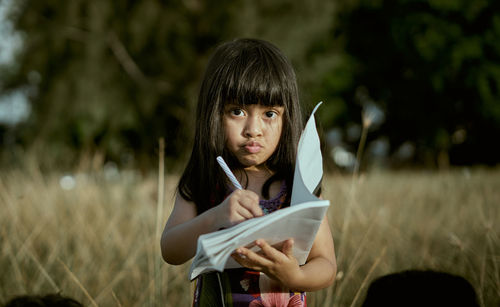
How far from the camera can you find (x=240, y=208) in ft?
2.74

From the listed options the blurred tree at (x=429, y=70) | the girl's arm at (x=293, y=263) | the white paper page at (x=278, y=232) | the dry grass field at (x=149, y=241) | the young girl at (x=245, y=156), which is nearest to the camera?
the white paper page at (x=278, y=232)

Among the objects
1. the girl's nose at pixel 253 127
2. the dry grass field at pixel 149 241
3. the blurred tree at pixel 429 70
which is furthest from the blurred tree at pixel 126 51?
the girl's nose at pixel 253 127

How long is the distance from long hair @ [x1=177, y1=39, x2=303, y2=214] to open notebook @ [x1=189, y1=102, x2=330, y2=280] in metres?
0.16

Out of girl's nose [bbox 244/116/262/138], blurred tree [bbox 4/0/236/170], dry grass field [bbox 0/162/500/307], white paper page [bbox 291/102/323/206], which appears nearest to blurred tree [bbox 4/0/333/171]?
blurred tree [bbox 4/0/236/170]

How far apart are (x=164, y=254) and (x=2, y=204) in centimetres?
196

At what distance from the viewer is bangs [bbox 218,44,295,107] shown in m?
1.03

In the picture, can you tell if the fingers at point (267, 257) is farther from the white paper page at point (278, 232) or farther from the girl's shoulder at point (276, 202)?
the girl's shoulder at point (276, 202)

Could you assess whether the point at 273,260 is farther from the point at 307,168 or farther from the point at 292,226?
the point at 307,168

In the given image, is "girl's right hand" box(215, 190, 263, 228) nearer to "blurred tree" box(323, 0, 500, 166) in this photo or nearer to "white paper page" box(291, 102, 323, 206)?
"white paper page" box(291, 102, 323, 206)

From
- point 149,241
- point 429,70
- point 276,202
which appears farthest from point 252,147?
point 429,70

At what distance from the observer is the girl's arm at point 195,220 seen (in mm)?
835

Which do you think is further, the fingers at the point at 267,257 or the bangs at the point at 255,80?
the bangs at the point at 255,80

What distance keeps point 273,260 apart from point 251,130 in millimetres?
325

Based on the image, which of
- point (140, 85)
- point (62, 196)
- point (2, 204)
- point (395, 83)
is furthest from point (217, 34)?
point (395, 83)
